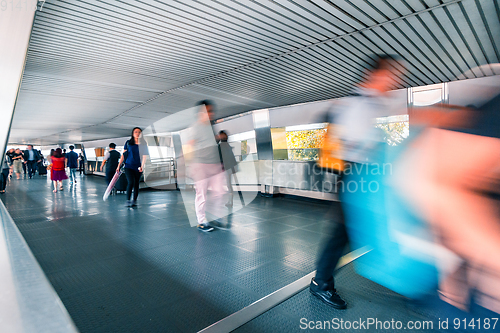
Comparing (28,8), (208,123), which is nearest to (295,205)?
(208,123)

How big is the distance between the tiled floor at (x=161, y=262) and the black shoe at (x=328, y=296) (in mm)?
439

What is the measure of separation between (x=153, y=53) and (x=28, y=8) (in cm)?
224

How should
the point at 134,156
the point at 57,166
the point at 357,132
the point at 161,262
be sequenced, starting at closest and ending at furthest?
the point at 357,132
the point at 161,262
the point at 134,156
the point at 57,166

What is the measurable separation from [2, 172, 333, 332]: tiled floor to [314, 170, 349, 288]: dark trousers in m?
0.57

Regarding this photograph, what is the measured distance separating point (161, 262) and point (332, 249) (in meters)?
2.11

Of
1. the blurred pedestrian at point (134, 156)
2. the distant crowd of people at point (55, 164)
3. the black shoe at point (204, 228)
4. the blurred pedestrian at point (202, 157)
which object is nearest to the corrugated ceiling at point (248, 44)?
the blurred pedestrian at point (202, 157)

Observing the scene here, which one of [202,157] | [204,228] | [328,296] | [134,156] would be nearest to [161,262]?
[204,228]

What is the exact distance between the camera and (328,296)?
2.32 m

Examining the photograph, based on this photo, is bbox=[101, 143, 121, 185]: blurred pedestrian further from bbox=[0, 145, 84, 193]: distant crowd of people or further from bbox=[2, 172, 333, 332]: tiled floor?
bbox=[2, 172, 333, 332]: tiled floor

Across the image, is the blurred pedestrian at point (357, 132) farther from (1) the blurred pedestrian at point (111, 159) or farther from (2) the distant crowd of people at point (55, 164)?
(2) the distant crowd of people at point (55, 164)

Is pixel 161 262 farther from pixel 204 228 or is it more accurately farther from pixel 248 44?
pixel 248 44

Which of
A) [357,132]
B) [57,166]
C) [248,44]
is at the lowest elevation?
[57,166]

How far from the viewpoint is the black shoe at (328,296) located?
227 cm

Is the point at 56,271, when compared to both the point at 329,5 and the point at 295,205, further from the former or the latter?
the point at 295,205
